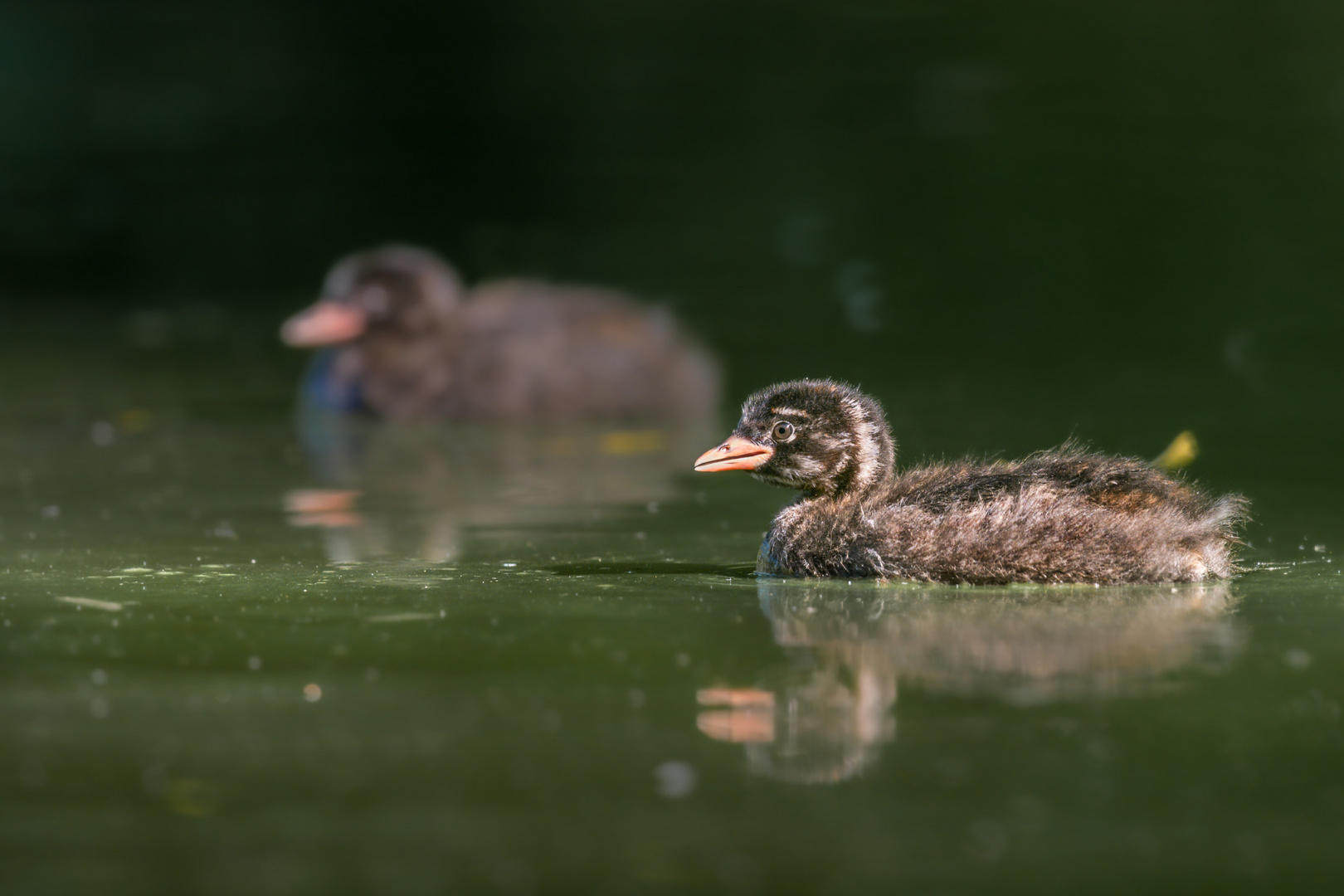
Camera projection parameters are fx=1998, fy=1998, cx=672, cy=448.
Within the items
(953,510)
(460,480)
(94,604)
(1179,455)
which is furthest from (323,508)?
(1179,455)

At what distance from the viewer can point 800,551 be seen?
6281 mm

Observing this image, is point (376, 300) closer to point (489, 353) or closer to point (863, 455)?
point (489, 353)

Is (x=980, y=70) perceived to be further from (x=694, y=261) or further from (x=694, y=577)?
(x=694, y=577)

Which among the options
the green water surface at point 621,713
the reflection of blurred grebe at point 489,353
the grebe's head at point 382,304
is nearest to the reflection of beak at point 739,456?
the green water surface at point 621,713

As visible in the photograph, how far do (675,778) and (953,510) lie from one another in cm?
214

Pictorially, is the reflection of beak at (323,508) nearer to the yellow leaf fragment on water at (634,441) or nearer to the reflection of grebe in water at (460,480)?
the reflection of grebe in water at (460,480)

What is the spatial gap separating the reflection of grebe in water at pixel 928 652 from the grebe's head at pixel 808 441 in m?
0.40

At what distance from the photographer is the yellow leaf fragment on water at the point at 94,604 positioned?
587 cm

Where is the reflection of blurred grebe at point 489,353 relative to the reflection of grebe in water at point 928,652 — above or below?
above

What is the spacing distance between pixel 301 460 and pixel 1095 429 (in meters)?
3.99

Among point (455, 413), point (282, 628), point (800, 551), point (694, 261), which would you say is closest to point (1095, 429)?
point (455, 413)

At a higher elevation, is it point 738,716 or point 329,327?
point 329,327

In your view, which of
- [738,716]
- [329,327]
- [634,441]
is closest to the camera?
[738,716]

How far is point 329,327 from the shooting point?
39.3ft
